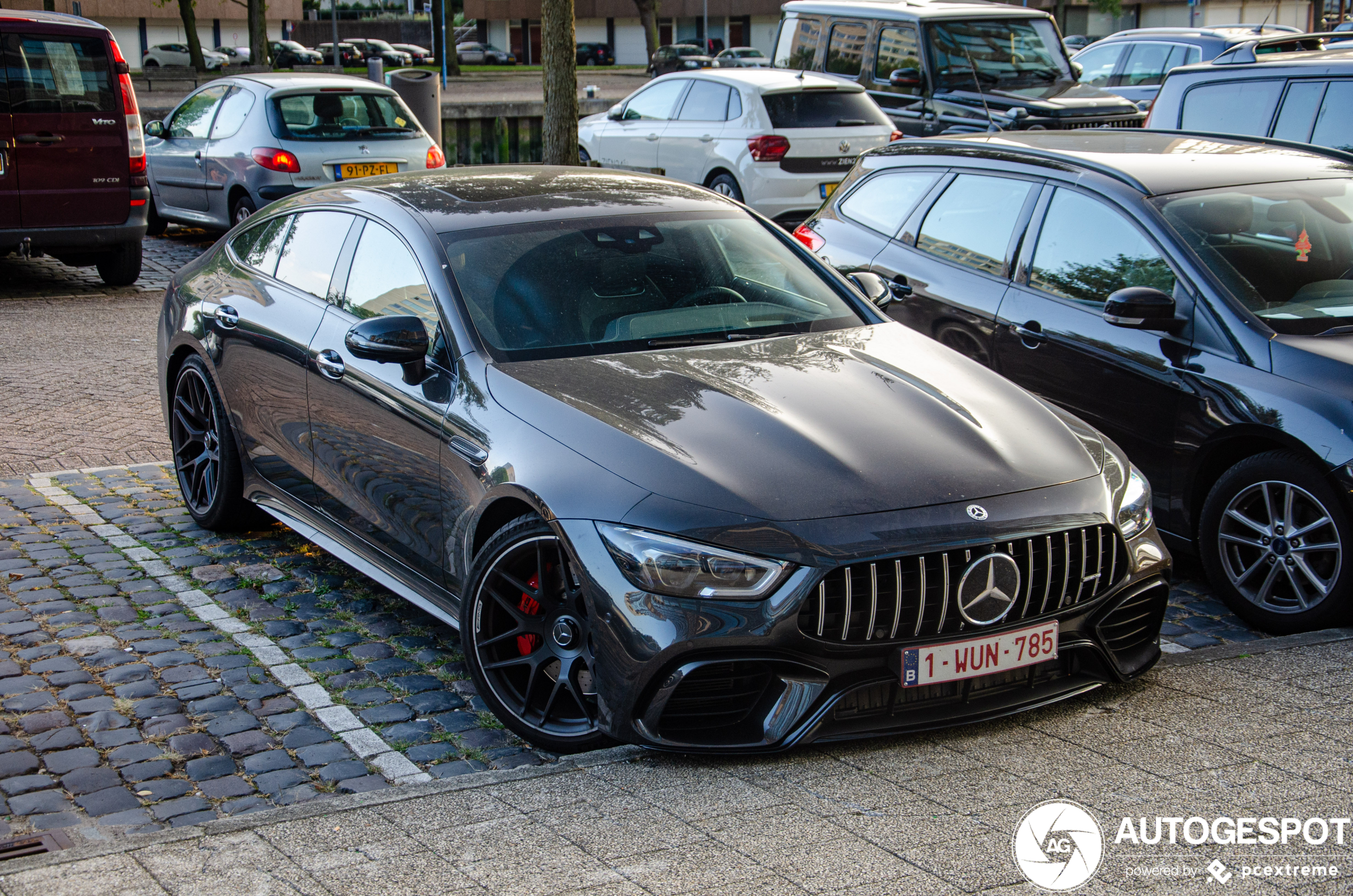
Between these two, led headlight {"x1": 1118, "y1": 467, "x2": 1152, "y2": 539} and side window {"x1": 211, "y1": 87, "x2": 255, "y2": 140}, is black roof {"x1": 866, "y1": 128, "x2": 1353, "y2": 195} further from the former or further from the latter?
side window {"x1": 211, "y1": 87, "x2": 255, "y2": 140}

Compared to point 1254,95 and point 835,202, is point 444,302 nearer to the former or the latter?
point 835,202

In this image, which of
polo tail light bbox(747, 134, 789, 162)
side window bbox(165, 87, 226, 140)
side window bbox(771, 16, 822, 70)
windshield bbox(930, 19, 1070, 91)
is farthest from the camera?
side window bbox(771, 16, 822, 70)

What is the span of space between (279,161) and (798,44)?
6707 millimetres

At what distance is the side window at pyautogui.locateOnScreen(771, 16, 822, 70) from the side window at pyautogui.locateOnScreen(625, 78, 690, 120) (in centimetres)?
170

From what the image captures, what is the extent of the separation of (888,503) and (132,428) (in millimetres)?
5837

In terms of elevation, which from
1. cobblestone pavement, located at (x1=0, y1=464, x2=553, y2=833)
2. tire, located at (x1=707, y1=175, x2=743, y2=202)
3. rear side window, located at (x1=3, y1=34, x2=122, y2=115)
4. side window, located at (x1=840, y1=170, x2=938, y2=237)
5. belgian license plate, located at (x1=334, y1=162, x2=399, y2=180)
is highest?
rear side window, located at (x1=3, y1=34, x2=122, y2=115)

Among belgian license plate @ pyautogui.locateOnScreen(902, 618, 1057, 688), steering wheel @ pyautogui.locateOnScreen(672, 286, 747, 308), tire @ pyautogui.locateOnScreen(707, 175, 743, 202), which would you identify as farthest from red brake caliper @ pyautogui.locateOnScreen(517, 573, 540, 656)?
tire @ pyautogui.locateOnScreen(707, 175, 743, 202)

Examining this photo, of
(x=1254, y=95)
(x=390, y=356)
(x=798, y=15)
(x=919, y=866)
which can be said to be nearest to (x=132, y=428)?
(x=390, y=356)

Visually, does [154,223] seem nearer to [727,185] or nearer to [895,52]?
[727,185]

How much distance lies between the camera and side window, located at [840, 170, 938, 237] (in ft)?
23.7

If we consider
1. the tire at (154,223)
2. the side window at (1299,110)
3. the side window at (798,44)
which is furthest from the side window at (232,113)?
the side window at (1299,110)

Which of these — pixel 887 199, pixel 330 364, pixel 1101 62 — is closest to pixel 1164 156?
pixel 887 199

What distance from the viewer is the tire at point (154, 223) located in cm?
1630

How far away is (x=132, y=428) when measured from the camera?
8352mm
